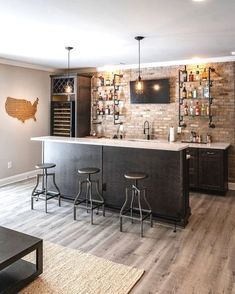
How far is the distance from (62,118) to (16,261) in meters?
5.08

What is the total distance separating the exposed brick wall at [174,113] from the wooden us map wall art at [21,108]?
1.73 m

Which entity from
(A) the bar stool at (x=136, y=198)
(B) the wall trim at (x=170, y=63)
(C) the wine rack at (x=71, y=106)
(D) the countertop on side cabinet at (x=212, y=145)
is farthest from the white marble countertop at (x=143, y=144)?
(C) the wine rack at (x=71, y=106)

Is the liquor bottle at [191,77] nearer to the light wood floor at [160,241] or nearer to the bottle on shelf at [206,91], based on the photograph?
the bottle on shelf at [206,91]

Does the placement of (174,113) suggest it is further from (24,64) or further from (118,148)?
(24,64)

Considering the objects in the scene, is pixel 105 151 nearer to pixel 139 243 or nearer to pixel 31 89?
pixel 139 243

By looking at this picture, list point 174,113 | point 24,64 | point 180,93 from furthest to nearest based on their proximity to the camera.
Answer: point 24,64, point 174,113, point 180,93

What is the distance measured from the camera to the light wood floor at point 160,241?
2691 millimetres

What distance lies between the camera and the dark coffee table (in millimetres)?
2403

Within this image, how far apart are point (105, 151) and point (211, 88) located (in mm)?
2825

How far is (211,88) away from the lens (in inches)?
234

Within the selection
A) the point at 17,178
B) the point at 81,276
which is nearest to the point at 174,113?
the point at 17,178

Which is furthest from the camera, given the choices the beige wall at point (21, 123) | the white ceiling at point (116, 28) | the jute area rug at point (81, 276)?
the beige wall at point (21, 123)

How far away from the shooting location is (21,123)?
22.0ft

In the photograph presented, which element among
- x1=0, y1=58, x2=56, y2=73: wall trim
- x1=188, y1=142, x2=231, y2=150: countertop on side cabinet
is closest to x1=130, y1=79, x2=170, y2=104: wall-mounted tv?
x1=188, y1=142, x2=231, y2=150: countertop on side cabinet
